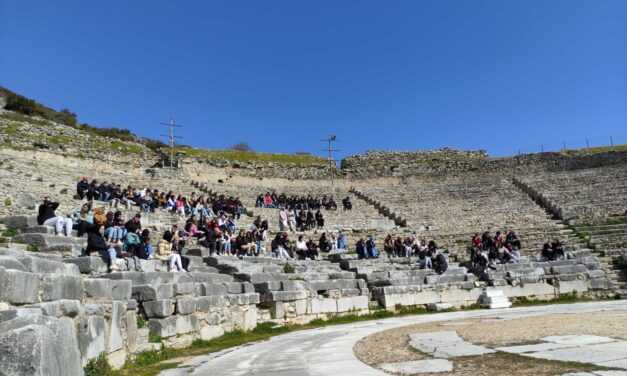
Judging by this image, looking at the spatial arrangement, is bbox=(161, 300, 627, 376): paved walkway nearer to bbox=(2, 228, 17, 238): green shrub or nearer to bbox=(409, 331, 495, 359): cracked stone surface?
bbox=(409, 331, 495, 359): cracked stone surface

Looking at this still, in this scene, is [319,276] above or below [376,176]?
below

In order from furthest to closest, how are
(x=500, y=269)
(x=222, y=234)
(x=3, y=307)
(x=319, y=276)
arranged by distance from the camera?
(x=500, y=269) → (x=222, y=234) → (x=319, y=276) → (x=3, y=307)

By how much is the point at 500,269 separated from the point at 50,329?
16876mm

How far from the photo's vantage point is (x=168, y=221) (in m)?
20.9

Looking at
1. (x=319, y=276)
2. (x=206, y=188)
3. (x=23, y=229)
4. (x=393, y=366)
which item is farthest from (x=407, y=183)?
(x=393, y=366)

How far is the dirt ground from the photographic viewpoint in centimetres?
536

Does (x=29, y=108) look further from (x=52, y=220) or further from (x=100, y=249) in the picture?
(x=100, y=249)

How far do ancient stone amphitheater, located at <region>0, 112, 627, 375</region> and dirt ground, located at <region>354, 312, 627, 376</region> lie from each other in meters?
3.28

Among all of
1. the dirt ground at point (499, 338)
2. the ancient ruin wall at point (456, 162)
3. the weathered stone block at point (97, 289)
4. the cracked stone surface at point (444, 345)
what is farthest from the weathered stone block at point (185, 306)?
the ancient ruin wall at point (456, 162)

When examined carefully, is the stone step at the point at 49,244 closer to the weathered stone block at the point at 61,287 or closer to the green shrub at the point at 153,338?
the green shrub at the point at 153,338

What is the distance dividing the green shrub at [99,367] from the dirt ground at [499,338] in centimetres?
305

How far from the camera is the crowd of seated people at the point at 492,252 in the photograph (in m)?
18.5

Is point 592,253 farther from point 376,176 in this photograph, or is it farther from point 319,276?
point 376,176

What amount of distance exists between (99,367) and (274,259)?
11.2 metres
